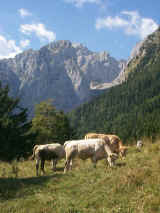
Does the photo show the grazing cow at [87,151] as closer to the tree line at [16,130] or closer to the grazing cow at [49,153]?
the grazing cow at [49,153]

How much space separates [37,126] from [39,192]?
43.0m

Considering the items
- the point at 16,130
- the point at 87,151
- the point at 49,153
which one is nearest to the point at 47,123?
the point at 16,130

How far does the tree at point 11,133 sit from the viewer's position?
107 ft

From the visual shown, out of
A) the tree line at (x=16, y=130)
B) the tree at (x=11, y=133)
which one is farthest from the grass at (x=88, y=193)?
the tree at (x=11, y=133)

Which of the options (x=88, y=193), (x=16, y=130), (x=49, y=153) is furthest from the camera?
(x=16, y=130)

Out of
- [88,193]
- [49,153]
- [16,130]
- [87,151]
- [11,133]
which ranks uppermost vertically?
[16,130]

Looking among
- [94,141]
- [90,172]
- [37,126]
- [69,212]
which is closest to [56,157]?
[94,141]

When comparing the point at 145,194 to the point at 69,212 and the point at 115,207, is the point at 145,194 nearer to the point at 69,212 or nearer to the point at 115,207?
the point at 115,207

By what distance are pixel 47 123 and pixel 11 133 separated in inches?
760

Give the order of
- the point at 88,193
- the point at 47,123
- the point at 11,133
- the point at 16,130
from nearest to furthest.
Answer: the point at 88,193 < the point at 11,133 < the point at 16,130 < the point at 47,123

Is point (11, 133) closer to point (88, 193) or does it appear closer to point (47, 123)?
point (47, 123)

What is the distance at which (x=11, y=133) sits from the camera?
34.8m

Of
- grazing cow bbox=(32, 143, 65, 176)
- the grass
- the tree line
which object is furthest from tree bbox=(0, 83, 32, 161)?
the grass

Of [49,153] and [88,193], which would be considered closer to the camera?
[88,193]
